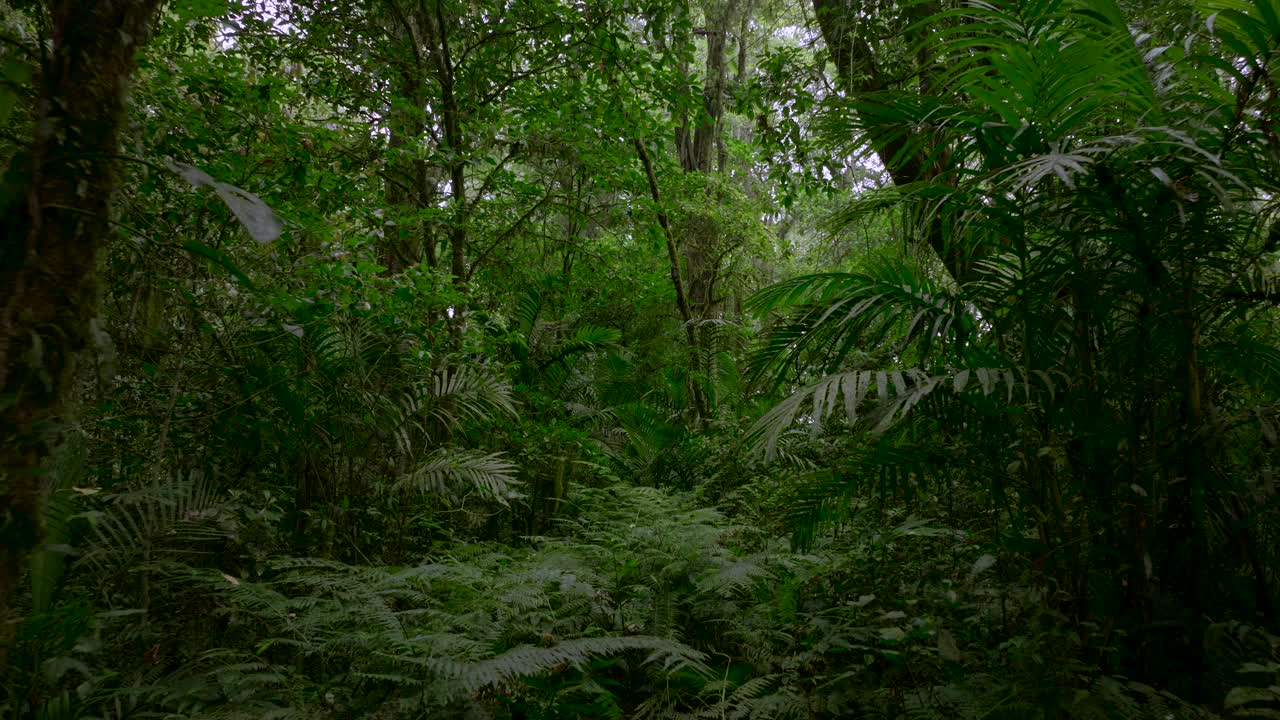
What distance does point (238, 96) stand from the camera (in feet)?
13.5

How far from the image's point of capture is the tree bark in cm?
138

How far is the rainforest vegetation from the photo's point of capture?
2176 mm

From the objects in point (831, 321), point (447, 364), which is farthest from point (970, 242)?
point (447, 364)

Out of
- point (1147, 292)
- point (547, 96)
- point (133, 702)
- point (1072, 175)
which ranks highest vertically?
point (547, 96)

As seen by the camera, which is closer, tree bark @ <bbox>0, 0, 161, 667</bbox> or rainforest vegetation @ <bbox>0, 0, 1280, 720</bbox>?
tree bark @ <bbox>0, 0, 161, 667</bbox>

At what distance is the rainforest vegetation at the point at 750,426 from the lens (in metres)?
2.18

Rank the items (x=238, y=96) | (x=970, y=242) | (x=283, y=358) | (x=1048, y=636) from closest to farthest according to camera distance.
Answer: (x=1048, y=636) < (x=970, y=242) < (x=238, y=96) < (x=283, y=358)

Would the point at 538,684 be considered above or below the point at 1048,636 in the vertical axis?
below

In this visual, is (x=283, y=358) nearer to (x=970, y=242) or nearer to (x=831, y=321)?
(x=831, y=321)

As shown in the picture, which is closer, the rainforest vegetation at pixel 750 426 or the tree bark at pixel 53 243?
the tree bark at pixel 53 243

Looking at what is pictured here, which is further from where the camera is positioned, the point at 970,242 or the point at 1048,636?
the point at 970,242

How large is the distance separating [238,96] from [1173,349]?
14.5 feet

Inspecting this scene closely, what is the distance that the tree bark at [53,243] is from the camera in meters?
1.38

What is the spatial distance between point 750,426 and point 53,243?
2702 millimetres
